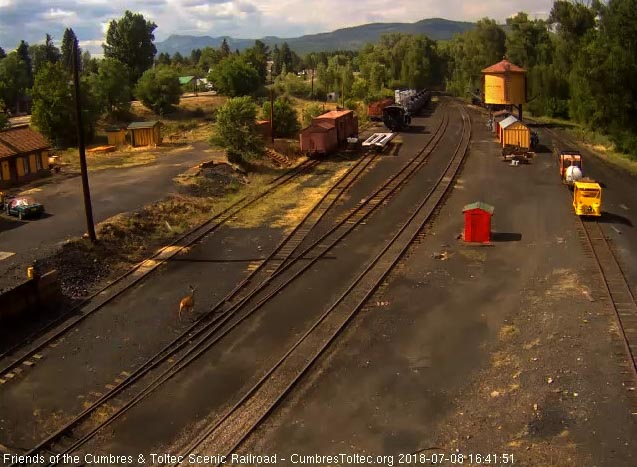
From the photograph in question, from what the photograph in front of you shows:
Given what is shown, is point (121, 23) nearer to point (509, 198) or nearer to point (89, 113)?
point (89, 113)

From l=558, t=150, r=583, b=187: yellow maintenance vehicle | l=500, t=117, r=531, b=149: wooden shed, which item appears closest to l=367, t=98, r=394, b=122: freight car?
l=500, t=117, r=531, b=149: wooden shed

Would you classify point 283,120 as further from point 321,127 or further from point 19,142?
point 19,142

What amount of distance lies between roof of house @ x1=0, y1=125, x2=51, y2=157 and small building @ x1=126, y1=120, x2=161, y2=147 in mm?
13173

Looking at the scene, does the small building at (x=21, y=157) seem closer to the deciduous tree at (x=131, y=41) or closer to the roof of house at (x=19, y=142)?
the roof of house at (x=19, y=142)

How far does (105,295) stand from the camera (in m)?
18.5

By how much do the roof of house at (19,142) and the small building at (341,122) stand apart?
17686 mm

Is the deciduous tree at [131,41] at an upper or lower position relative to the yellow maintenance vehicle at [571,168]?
upper

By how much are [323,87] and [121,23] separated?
30.2 m

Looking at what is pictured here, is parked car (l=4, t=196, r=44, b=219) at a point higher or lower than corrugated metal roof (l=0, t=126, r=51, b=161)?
lower

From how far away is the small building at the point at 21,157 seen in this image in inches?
1332

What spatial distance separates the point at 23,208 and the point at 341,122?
23.6 m

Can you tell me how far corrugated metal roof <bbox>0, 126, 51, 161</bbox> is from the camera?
34250mm

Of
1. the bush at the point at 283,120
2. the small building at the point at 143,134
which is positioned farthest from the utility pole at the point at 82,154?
the bush at the point at 283,120

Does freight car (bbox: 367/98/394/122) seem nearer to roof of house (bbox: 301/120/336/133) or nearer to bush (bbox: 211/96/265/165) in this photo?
roof of house (bbox: 301/120/336/133)
